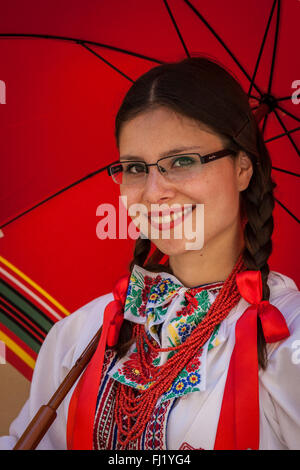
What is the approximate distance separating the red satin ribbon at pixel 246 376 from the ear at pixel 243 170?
305mm

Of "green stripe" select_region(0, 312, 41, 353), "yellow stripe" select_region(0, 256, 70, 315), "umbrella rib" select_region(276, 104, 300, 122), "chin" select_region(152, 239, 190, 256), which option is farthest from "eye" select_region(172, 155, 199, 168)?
"green stripe" select_region(0, 312, 41, 353)

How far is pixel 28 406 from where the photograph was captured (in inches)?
69.5

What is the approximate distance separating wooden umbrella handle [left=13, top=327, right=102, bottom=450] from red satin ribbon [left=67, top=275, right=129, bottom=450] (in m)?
0.03

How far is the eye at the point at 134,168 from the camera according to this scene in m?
1.45

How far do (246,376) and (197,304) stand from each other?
27cm

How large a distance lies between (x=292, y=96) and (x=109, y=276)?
103 cm

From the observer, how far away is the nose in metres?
1.34

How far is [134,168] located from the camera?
4.82ft

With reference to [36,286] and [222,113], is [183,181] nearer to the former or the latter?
[222,113]

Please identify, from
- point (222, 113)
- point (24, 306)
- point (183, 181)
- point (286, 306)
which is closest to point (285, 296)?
point (286, 306)

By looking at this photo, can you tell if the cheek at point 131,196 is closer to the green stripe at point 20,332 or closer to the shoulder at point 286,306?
the shoulder at point 286,306

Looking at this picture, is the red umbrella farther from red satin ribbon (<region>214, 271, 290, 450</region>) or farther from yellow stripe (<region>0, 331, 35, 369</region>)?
red satin ribbon (<region>214, 271, 290, 450</region>)

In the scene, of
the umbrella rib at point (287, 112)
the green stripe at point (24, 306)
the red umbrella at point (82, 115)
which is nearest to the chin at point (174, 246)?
the red umbrella at point (82, 115)
